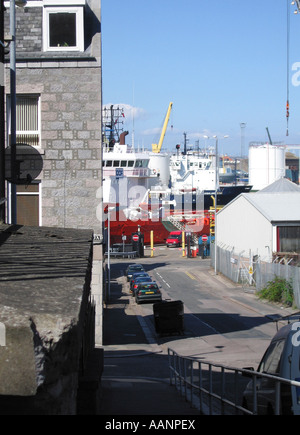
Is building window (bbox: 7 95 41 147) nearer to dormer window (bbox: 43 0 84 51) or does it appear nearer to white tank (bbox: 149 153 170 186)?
dormer window (bbox: 43 0 84 51)

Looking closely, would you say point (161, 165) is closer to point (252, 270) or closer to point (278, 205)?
point (278, 205)

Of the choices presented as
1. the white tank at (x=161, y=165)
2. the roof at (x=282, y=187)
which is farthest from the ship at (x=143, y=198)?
the roof at (x=282, y=187)

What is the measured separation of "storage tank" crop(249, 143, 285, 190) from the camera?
10375 cm

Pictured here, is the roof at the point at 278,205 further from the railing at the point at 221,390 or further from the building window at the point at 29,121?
the railing at the point at 221,390

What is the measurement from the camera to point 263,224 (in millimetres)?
39719

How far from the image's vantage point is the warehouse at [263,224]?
3869 cm

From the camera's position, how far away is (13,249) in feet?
21.3

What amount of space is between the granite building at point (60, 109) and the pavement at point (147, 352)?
4.57 m

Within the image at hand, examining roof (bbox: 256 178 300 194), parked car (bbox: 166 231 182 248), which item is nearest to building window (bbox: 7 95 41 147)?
roof (bbox: 256 178 300 194)

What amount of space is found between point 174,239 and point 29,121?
51632 mm

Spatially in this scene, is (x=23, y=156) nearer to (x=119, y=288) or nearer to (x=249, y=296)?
(x=249, y=296)

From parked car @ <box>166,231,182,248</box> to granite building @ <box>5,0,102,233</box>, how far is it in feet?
168
